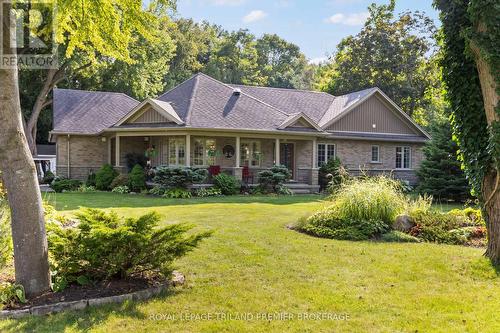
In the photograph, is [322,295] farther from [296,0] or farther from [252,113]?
[252,113]

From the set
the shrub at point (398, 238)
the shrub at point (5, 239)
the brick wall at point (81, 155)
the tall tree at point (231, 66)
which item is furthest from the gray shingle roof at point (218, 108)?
the tall tree at point (231, 66)

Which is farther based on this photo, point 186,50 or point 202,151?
point 186,50

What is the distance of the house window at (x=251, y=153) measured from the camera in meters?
21.0

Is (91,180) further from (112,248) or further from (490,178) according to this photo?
(490,178)

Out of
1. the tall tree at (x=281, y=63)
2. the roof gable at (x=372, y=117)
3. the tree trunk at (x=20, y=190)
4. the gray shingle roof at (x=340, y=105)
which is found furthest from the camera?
the tall tree at (x=281, y=63)

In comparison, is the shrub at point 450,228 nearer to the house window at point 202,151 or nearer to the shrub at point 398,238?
the shrub at point 398,238

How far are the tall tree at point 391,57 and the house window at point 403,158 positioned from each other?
8.50 m

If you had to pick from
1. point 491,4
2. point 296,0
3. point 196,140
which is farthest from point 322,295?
point 196,140

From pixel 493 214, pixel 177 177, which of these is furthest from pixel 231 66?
pixel 493 214

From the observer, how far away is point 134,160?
22297 millimetres

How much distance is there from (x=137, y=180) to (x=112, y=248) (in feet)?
47.9

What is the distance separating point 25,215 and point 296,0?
31.7ft

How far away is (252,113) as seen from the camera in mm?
20703

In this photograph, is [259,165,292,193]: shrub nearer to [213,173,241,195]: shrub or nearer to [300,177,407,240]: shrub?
[213,173,241,195]: shrub
